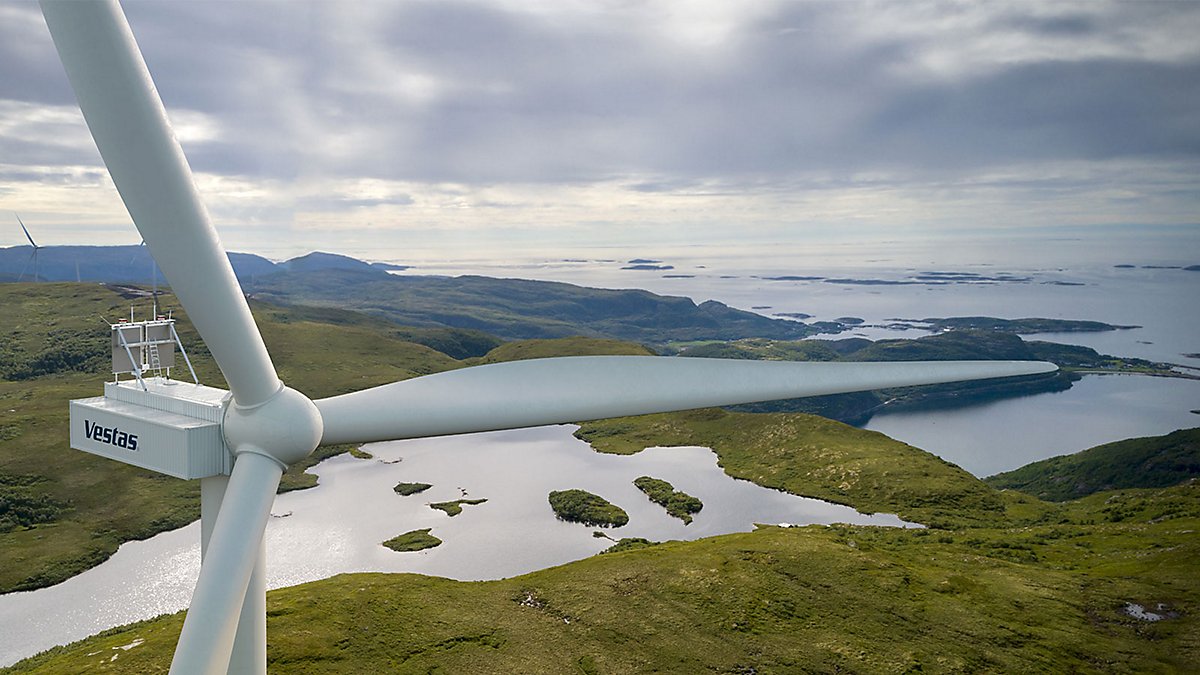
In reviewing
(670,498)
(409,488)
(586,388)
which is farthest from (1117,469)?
(586,388)

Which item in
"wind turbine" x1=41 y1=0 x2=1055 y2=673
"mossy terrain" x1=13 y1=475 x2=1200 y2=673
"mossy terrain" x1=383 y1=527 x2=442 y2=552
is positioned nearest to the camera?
"wind turbine" x1=41 y1=0 x2=1055 y2=673

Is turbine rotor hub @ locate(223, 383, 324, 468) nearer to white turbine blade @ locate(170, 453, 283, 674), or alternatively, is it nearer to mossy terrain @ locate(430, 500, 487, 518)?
white turbine blade @ locate(170, 453, 283, 674)

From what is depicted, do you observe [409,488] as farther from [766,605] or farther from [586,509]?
[766,605]

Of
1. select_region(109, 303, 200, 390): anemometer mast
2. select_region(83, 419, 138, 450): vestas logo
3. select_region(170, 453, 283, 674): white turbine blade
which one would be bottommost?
select_region(170, 453, 283, 674): white turbine blade

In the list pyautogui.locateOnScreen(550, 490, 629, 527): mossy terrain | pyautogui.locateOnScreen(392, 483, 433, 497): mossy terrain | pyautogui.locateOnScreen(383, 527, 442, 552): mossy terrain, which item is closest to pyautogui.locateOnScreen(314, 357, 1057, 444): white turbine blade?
pyautogui.locateOnScreen(383, 527, 442, 552): mossy terrain

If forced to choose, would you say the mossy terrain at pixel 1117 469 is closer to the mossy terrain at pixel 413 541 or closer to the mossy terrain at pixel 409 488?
the mossy terrain at pixel 409 488

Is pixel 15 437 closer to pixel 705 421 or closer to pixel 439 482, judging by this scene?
pixel 439 482
